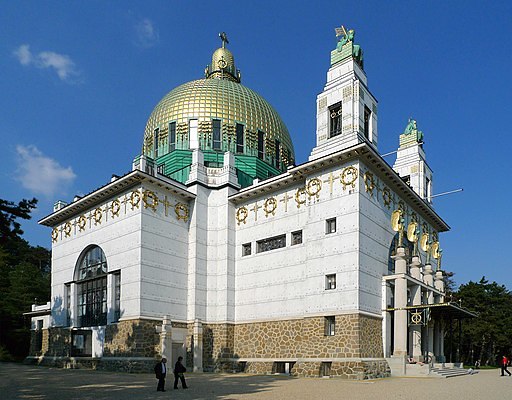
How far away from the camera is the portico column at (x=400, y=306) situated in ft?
96.4

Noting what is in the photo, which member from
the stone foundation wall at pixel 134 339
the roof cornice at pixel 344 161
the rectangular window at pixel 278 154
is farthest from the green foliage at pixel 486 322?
the stone foundation wall at pixel 134 339

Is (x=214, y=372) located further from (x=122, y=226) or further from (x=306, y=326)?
(x=122, y=226)

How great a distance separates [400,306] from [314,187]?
8660 millimetres

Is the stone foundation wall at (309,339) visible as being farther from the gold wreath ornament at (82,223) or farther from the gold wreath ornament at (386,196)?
the gold wreath ornament at (82,223)

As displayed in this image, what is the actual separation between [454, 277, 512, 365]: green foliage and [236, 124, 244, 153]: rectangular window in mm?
30975

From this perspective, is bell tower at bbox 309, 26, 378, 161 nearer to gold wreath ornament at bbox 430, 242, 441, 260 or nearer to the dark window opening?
gold wreath ornament at bbox 430, 242, 441, 260

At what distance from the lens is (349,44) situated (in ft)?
109

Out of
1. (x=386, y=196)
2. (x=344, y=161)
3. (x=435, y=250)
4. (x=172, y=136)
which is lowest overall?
(x=435, y=250)

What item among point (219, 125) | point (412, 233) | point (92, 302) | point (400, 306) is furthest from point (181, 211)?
point (412, 233)

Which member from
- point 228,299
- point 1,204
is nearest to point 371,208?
point 228,299

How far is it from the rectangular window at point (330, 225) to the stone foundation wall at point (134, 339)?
12.2m

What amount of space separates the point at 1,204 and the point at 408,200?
26.7m

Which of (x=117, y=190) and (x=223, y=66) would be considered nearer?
(x=117, y=190)

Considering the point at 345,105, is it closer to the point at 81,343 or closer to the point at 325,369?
the point at 325,369
